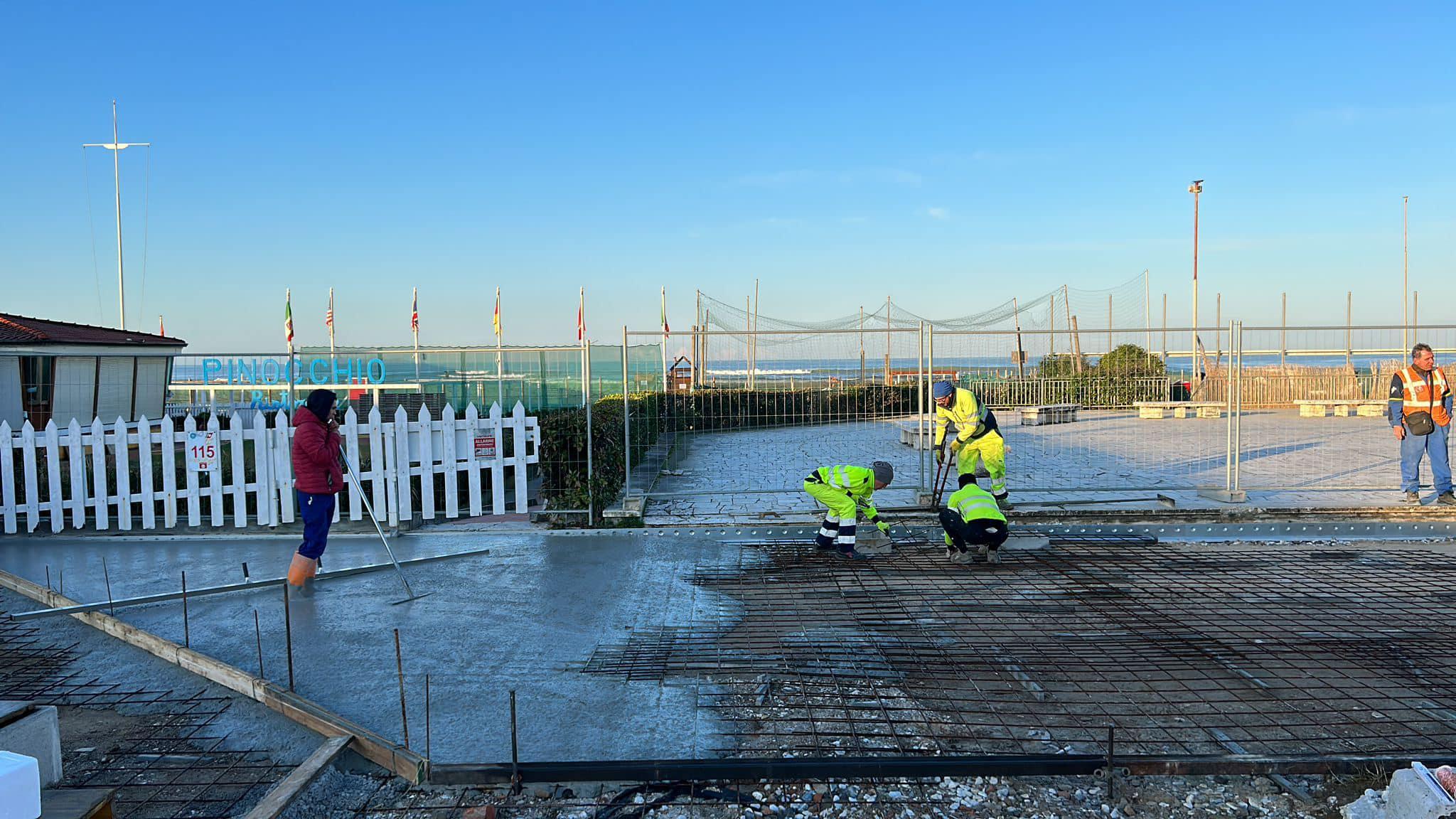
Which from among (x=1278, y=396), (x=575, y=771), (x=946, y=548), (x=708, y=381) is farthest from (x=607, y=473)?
(x=1278, y=396)

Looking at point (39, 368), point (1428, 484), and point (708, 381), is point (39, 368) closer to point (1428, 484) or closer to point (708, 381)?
point (708, 381)

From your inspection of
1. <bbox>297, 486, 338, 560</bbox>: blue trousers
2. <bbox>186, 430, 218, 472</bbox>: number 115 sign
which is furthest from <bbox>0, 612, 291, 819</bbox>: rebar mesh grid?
<bbox>186, 430, 218, 472</bbox>: number 115 sign

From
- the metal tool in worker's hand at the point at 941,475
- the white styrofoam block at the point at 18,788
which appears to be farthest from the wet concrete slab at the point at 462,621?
the metal tool in worker's hand at the point at 941,475

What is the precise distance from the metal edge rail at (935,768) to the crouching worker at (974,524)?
389cm

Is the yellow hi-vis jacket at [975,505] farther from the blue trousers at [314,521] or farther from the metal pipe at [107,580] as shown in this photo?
the metal pipe at [107,580]

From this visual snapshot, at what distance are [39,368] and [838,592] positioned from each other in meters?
14.5

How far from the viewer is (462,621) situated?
640cm

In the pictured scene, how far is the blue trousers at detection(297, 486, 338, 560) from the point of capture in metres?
7.15

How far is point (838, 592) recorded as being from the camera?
7.01 meters

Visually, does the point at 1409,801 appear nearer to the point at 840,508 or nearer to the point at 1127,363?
the point at 840,508

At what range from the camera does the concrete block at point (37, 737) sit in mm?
3350

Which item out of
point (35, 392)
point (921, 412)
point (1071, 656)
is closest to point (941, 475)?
point (921, 412)

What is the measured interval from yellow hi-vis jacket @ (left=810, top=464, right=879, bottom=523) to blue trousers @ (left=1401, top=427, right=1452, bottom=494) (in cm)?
657

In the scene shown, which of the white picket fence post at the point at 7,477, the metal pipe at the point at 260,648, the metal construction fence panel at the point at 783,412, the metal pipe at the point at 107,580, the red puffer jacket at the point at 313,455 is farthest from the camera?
the metal construction fence panel at the point at 783,412
